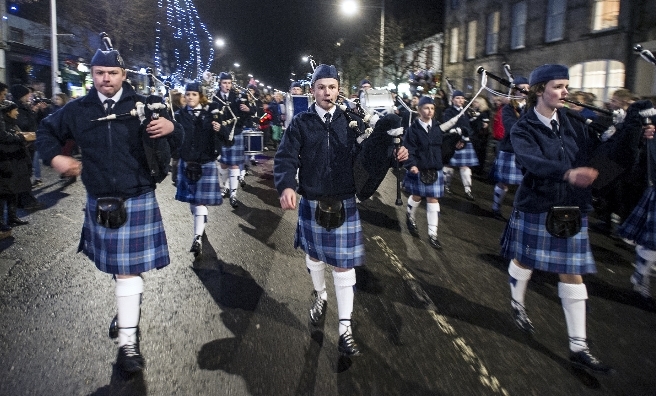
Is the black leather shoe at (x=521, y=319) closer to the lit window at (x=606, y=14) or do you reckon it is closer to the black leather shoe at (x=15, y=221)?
the black leather shoe at (x=15, y=221)

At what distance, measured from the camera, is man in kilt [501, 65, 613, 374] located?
11.1 feet

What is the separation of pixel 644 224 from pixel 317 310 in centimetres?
306

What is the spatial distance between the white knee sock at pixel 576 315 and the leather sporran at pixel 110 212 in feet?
9.86

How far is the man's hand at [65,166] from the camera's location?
10.6ft

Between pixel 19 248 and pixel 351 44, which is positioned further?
pixel 351 44

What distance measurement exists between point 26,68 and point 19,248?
27543 millimetres

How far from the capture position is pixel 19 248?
6.11 m

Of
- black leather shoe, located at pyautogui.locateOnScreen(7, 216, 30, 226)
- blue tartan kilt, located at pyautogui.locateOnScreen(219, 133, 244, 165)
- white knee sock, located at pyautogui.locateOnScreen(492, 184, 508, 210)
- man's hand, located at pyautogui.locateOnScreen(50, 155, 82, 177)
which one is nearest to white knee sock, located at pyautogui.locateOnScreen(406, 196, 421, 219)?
white knee sock, located at pyautogui.locateOnScreen(492, 184, 508, 210)

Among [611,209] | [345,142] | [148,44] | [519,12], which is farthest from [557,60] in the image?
[148,44]

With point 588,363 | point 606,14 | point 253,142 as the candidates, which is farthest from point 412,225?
point 606,14

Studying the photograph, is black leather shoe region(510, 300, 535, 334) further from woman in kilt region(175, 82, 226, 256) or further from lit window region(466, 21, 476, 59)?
lit window region(466, 21, 476, 59)

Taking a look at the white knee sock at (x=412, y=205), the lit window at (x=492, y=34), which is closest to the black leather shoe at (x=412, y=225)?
the white knee sock at (x=412, y=205)

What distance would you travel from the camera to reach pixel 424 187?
666 cm

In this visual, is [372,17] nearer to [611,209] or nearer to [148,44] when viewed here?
[148,44]
